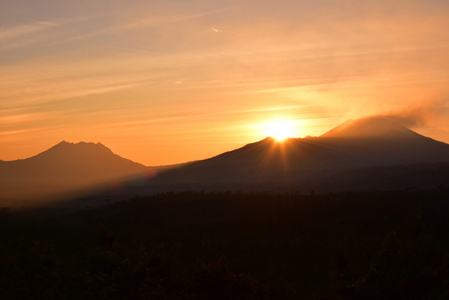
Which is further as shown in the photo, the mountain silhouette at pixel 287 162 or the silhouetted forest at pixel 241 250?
the mountain silhouette at pixel 287 162

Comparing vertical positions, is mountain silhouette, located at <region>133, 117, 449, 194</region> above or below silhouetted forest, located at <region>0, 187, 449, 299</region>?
above

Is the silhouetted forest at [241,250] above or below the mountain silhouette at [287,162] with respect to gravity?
below

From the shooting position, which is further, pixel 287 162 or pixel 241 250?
pixel 287 162

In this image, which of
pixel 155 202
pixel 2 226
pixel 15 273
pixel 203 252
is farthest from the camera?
pixel 155 202

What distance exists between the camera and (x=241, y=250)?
1377 inches

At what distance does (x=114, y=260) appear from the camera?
16688 mm

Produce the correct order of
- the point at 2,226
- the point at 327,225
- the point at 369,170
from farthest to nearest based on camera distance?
1. the point at 369,170
2. the point at 2,226
3. the point at 327,225

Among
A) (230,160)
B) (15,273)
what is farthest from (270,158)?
(15,273)

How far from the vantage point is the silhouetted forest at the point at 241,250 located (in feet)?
51.8

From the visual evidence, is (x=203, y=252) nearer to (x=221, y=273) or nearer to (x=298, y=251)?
(x=298, y=251)

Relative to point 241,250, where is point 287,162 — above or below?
above

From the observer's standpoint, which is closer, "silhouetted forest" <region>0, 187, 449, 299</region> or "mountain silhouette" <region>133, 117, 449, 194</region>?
"silhouetted forest" <region>0, 187, 449, 299</region>

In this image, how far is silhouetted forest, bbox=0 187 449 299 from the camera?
51.8ft

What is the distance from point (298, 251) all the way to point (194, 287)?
Answer: 62.7ft
